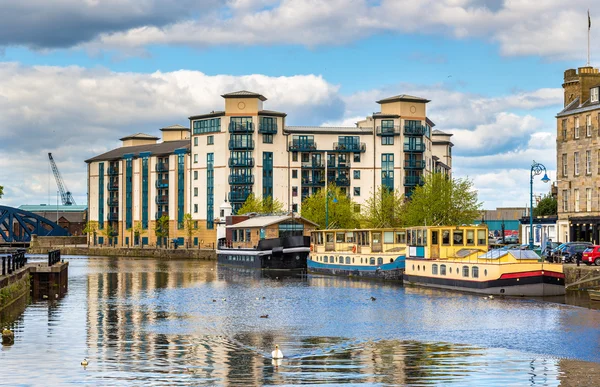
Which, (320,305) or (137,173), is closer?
(320,305)

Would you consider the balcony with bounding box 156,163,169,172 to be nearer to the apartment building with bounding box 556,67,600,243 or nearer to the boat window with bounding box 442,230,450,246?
the apartment building with bounding box 556,67,600,243

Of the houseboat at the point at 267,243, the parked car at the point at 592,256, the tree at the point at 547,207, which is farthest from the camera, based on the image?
the tree at the point at 547,207

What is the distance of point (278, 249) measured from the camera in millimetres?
101500

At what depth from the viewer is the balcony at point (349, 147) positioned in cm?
16450

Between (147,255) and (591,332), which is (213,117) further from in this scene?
(591,332)

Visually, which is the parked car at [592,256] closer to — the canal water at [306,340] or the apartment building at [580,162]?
the canal water at [306,340]

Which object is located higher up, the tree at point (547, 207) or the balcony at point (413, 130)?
the balcony at point (413, 130)

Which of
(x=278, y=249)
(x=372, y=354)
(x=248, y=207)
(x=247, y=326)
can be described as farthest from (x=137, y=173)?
(x=372, y=354)

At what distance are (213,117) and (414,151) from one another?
37.4 metres

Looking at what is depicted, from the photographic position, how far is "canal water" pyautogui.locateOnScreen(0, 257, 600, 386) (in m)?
32.0

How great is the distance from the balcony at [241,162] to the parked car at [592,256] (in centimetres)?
9666

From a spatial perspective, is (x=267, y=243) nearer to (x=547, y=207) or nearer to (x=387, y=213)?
(x=387, y=213)

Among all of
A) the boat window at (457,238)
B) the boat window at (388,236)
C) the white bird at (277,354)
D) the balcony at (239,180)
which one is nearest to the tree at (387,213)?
the balcony at (239,180)

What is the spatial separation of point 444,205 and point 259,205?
44.2m
